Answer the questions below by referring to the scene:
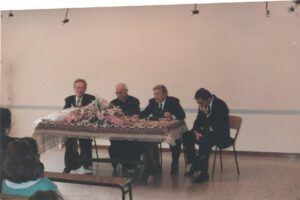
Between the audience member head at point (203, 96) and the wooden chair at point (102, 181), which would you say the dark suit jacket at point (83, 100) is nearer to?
the audience member head at point (203, 96)

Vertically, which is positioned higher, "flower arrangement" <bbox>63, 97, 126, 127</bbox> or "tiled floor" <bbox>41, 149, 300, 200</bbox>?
"flower arrangement" <bbox>63, 97, 126, 127</bbox>

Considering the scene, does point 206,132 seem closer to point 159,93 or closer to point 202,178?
point 202,178

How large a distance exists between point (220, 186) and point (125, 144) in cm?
139

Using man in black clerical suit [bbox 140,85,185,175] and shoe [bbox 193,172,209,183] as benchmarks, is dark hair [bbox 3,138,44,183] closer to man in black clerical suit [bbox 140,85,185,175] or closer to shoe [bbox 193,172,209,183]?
shoe [bbox 193,172,209,183]

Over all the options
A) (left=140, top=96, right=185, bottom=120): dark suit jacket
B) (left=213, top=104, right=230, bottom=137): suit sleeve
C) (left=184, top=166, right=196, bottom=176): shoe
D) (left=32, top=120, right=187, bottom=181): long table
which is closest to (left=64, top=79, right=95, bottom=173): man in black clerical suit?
(left=32, top=120, right=187, bottom=181): long table

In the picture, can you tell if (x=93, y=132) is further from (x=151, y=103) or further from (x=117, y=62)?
(x=117, y=62)

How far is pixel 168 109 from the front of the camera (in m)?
5.77

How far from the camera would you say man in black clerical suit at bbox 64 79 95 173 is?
5.68m

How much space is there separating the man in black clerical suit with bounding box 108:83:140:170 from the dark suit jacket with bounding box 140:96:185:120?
176 mm

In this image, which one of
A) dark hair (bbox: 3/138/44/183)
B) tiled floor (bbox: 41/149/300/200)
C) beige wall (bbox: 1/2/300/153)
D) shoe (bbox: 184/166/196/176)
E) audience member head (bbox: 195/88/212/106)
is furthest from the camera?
beige wall (bbox: 1/2/300/153)

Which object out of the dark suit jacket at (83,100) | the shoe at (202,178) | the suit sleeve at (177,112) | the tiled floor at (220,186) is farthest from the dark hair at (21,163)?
the dark suit jacket at (83,100)

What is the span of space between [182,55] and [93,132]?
275cm

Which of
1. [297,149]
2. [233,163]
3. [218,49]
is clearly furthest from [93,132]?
[297,149]

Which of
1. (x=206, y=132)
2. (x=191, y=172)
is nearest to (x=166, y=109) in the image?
(x=206, y=132)
